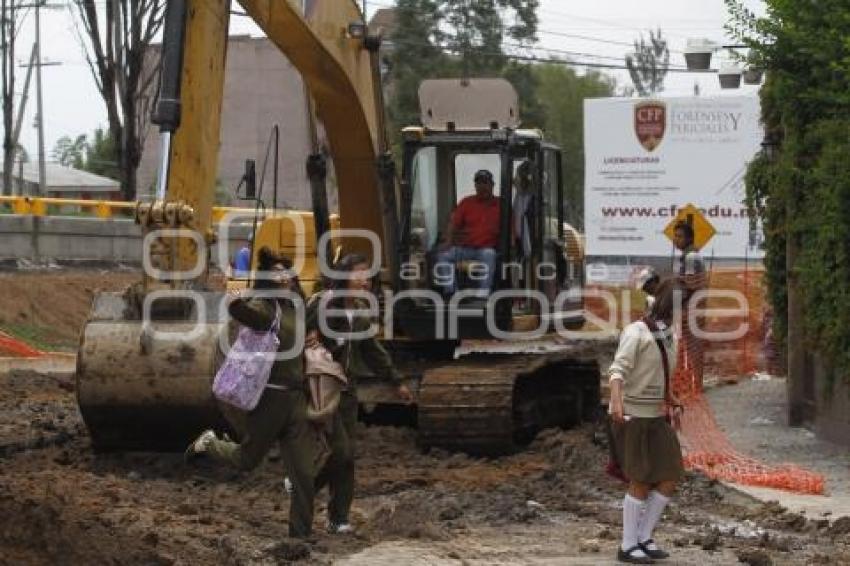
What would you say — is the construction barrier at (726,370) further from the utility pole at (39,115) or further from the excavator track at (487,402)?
the utility pole at (39,115)

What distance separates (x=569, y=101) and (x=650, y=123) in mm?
60624

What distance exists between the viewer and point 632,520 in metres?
10.5

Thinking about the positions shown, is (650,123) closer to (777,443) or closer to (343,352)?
(777,443)

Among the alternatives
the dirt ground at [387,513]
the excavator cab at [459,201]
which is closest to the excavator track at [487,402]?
the dirt ground at [387,513]

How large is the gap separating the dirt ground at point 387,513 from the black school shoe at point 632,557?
0.69 ft

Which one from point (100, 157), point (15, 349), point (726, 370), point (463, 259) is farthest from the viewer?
point (100, 157)

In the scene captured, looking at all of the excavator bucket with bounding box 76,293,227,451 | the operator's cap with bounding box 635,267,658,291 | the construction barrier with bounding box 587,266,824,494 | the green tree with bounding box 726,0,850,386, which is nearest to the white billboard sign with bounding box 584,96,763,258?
the construction barrier with bounding box 587,266,824,494

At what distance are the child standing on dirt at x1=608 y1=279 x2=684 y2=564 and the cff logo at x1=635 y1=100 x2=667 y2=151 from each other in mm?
32613

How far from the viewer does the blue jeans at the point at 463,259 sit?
15984mm

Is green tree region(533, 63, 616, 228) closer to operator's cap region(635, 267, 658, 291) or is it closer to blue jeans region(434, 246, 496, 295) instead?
blue jeans region(434, 246, 496, 295)

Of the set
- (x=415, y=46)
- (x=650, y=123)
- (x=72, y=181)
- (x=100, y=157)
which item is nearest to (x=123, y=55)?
(x=650, y=123)

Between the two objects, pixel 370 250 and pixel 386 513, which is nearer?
pixel 386 513

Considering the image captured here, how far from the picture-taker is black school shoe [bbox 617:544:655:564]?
10.3 metres

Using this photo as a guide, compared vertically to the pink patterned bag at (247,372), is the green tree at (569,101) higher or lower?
higher
